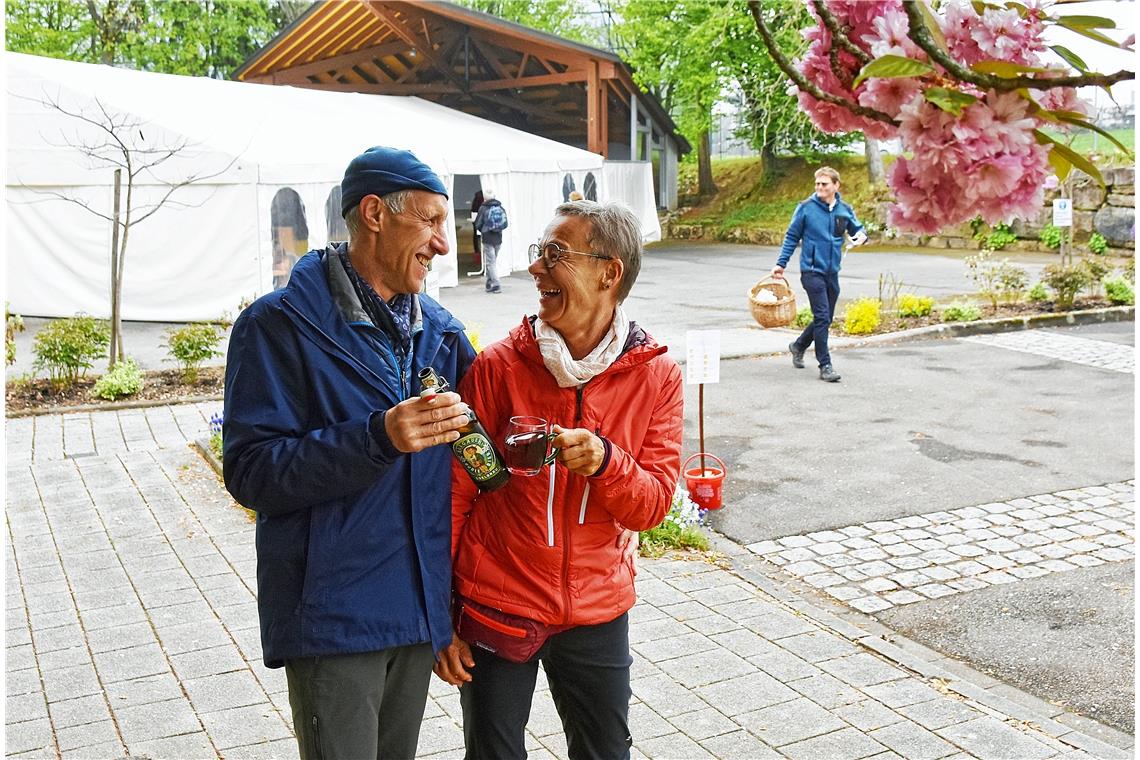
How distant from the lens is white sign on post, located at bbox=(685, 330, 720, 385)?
6891 millimetres

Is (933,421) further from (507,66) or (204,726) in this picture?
(507,66)

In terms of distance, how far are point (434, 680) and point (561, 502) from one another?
2.27 m

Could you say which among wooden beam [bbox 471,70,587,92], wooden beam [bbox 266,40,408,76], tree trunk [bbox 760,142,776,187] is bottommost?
tree trunk [bbox 760,142,776,187]

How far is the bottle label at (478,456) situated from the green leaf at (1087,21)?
5.03 ft

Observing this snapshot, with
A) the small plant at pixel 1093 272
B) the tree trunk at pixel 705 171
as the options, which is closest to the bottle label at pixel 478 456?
the small plant at pixel 1093 272

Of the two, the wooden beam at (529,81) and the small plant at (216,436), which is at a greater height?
the wooden beam at (529,81)

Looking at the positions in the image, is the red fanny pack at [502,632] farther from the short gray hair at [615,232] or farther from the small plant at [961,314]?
the small plant at [961,314]

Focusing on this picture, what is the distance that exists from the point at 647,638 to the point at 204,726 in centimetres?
190

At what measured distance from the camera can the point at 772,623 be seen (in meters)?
5.31

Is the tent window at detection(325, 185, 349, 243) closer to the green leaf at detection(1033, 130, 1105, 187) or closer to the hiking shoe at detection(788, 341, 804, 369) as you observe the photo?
the hiking shoe at detection(788, 341, 804, 369)

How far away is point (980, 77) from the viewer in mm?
1238

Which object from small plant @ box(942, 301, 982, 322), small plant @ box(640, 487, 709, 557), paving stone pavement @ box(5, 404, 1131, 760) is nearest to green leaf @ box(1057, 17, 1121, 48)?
paving stone pavement @ box(5, 404, 1131, 760)

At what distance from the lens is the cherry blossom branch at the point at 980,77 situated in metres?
1.22

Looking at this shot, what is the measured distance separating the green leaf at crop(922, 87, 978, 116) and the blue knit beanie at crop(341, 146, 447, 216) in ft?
4.52
